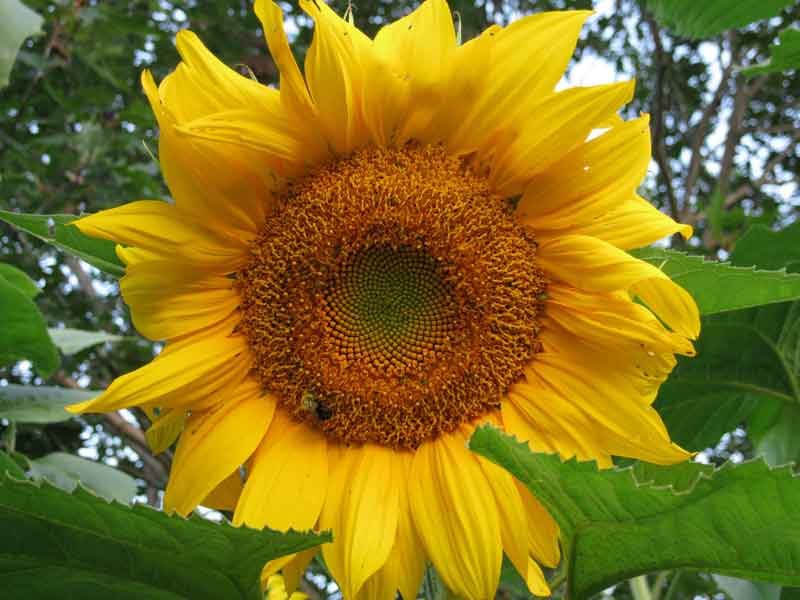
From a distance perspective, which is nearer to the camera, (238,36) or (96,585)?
(96,585)

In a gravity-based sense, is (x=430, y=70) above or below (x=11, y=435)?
above

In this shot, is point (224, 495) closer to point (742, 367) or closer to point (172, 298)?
point (172, 298)

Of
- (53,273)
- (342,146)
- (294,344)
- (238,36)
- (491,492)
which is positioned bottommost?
(53,273)

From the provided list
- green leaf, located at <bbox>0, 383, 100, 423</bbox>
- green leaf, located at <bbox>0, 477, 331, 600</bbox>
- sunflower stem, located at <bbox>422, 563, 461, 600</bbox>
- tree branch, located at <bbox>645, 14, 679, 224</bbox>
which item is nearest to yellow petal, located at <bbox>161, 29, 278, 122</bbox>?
green leaf, located at <bbox>0, 477, 331, 600</bbox>

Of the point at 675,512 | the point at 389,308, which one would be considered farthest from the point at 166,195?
the point at 675,512

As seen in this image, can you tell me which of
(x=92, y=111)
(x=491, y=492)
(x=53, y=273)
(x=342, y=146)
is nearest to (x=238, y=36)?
(x=92, y=111)

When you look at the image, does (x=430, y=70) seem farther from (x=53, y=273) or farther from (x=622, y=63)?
(x=622, y=63)

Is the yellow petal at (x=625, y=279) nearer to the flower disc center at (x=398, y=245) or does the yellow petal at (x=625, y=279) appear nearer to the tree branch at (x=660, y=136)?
the flower disc center at (x=398, y=245)
